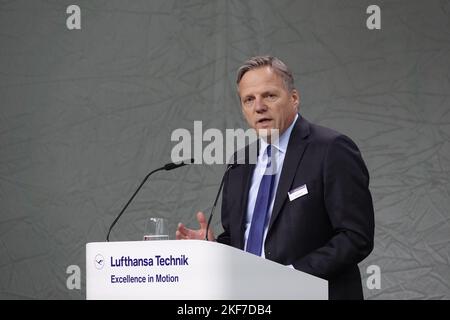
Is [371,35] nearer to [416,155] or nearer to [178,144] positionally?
[416,155]

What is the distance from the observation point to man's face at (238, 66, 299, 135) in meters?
3.03

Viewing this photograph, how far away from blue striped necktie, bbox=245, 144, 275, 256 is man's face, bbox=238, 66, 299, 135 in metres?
0.21

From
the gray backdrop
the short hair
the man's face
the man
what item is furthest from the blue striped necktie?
the gray backdrop

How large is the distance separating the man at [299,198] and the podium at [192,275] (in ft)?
1.47

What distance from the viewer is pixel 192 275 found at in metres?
2.15

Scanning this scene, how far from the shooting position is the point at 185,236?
2.77m

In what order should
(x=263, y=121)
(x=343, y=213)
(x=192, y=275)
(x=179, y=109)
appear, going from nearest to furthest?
1. (x=192, y=275)
2. (x=343, y=213)
3. (x=263, y=121)
4. (x=179, y=109)

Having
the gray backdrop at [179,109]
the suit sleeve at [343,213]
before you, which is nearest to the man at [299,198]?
the suit sleeve at [343,213]

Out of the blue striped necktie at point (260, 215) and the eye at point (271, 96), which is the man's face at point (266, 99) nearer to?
the eye at point (271, 96)

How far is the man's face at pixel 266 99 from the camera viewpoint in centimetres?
303

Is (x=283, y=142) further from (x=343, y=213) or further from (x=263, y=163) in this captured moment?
(x=343, y=213)

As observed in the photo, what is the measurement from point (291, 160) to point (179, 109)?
1.97 m

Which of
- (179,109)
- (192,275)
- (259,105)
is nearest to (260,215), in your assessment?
(259,105)
